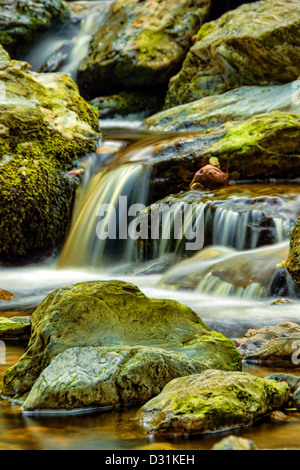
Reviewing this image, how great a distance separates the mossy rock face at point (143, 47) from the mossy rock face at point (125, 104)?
0.32 meters

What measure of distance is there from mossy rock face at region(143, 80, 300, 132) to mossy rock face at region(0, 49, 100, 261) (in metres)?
2.66

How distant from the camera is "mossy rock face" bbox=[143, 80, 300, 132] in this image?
12789 mm

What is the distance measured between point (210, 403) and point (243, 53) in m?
Answer: 12.3

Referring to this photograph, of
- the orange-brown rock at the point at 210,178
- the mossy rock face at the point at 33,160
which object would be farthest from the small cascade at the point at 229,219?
the mossy rock face at the point at 33,160

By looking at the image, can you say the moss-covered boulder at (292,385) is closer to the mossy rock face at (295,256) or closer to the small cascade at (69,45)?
the mossy rock face at (295,256)

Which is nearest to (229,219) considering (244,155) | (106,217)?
(244,155)

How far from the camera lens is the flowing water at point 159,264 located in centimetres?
292

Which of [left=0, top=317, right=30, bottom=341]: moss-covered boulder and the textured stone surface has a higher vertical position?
the textured stone surface

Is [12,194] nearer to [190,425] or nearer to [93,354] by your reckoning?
[93,354]

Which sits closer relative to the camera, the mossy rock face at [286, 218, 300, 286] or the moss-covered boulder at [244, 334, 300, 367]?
the moss-covered boulder at [244, 334, 300, 367]

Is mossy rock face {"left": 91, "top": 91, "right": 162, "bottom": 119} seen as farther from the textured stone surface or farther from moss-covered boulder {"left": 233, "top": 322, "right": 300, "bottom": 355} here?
the textured stone surface

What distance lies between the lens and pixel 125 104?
16.9m

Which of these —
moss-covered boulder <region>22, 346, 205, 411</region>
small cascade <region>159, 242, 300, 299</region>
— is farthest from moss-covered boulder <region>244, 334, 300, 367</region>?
small cascade <region>159, 242, 300, 299</region>

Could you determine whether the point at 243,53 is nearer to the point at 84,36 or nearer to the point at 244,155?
the point at 244,155
